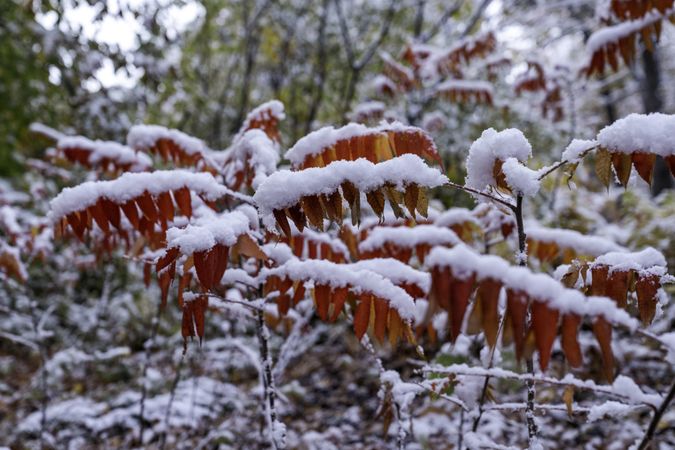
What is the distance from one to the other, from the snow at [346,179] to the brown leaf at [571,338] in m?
0.46

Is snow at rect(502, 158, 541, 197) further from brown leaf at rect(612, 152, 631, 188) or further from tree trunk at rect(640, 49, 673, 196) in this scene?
tree trunk at rect(640, 49, 673, 196)

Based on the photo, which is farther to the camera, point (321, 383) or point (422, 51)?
point (422, 51)

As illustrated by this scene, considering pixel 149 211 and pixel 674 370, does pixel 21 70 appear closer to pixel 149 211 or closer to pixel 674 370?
pixel 149 211

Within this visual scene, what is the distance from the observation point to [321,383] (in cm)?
446

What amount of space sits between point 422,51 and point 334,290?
186 inches

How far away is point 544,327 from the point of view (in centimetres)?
86

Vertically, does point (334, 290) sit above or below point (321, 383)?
above

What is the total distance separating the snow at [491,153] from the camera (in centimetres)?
125

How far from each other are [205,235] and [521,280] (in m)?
0.78

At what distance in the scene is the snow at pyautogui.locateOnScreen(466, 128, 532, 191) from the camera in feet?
4.10

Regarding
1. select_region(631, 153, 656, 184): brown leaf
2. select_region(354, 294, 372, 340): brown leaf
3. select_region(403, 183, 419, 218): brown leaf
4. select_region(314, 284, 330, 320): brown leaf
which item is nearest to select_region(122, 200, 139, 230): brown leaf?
select_region(314, 284, 330, 320): brown leaf

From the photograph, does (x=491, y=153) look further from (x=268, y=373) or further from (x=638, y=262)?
(x=268, y=373)

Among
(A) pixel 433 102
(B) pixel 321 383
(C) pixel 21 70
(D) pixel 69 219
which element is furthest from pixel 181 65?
(D) pixel 69 219

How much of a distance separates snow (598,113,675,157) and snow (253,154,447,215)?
41 cm
